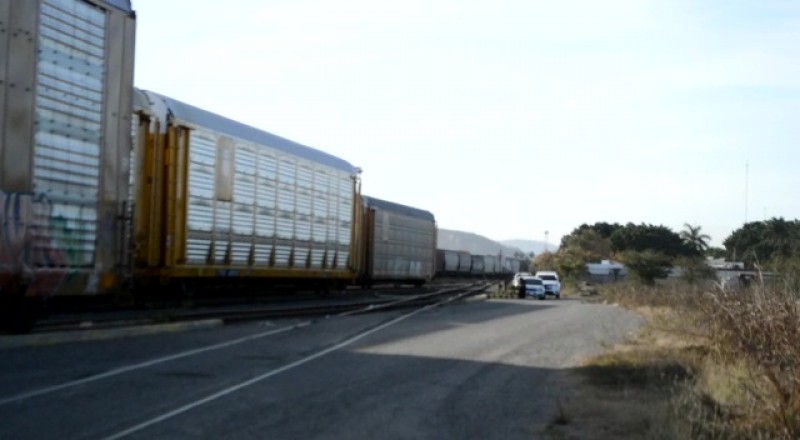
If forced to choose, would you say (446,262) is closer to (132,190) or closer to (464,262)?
(464,262)

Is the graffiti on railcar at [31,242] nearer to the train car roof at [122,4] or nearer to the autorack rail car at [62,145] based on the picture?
the autorack rail car at [62,145]

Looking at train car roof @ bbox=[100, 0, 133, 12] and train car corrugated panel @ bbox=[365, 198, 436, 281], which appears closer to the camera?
train car roof @ bbox=[100, 0, 133, 12]

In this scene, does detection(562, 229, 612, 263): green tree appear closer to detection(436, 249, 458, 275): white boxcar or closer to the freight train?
detection(436, 249, 458, 275): white boxcar

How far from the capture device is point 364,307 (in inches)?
1321

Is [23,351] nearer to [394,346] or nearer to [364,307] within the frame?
[394,346]

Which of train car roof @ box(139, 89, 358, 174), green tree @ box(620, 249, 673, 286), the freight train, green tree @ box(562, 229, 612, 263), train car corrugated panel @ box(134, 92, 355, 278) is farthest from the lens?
green tree @ box(562, 229, 612, 263)

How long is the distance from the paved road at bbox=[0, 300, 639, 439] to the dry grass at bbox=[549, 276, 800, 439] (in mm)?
666

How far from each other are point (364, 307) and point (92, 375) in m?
20.1

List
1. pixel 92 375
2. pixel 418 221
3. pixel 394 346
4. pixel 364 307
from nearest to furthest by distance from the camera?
pixel 92 375, pixel 394 346, pixel 364 307, pixel 418 221

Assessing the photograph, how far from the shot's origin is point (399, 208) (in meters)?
53.2

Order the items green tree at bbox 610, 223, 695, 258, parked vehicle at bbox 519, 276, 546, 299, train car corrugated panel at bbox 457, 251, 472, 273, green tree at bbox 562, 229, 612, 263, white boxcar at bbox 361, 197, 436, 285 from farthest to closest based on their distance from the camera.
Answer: green tree at bbox 562, 229, 612, 263 < green tree at bbox 610, 223, 695, 258 < train car corrugated panel at bbox 457, 251, 472, 273 < parked vehicle at bbox 519, 276, 546, 299 < white boxcar at bbox 361, 197, 436, 285

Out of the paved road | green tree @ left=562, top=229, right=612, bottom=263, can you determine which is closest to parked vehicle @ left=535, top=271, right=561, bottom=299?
the paved road

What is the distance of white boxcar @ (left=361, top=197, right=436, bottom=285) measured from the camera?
4709cm

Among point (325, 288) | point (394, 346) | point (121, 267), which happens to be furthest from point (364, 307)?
point (121, 267)
